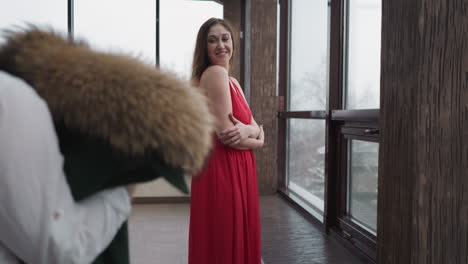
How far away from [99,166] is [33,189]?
95mm

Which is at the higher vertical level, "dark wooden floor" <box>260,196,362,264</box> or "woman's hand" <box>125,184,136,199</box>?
"woman's hand" <box>125,184,136,199</box>

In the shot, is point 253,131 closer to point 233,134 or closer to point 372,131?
point 233,134

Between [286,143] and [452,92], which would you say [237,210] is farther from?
[286,143]

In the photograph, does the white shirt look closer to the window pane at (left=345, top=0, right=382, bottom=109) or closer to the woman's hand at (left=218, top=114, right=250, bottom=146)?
the woman's hand at (left=218, top=114, right=250, bottom=146)

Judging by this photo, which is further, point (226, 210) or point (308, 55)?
point (308, 55)

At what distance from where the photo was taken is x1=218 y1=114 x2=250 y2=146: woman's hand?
1589 mm

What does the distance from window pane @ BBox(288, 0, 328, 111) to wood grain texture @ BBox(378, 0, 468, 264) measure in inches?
84.2

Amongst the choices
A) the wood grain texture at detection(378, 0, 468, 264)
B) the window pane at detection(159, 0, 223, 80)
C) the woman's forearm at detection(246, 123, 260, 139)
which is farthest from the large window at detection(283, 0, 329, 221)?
the wood grain texture at detection(378, 0, 468, 264)

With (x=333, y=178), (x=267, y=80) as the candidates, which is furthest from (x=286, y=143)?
(x=333, y=178)

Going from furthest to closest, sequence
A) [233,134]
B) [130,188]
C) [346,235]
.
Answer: [346,235], [233,134], [130,188]

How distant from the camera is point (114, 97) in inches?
21.2

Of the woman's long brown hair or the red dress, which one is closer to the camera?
the red dress

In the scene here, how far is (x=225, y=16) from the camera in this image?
4887 millimetres

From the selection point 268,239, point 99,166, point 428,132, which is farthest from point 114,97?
point 268,239
